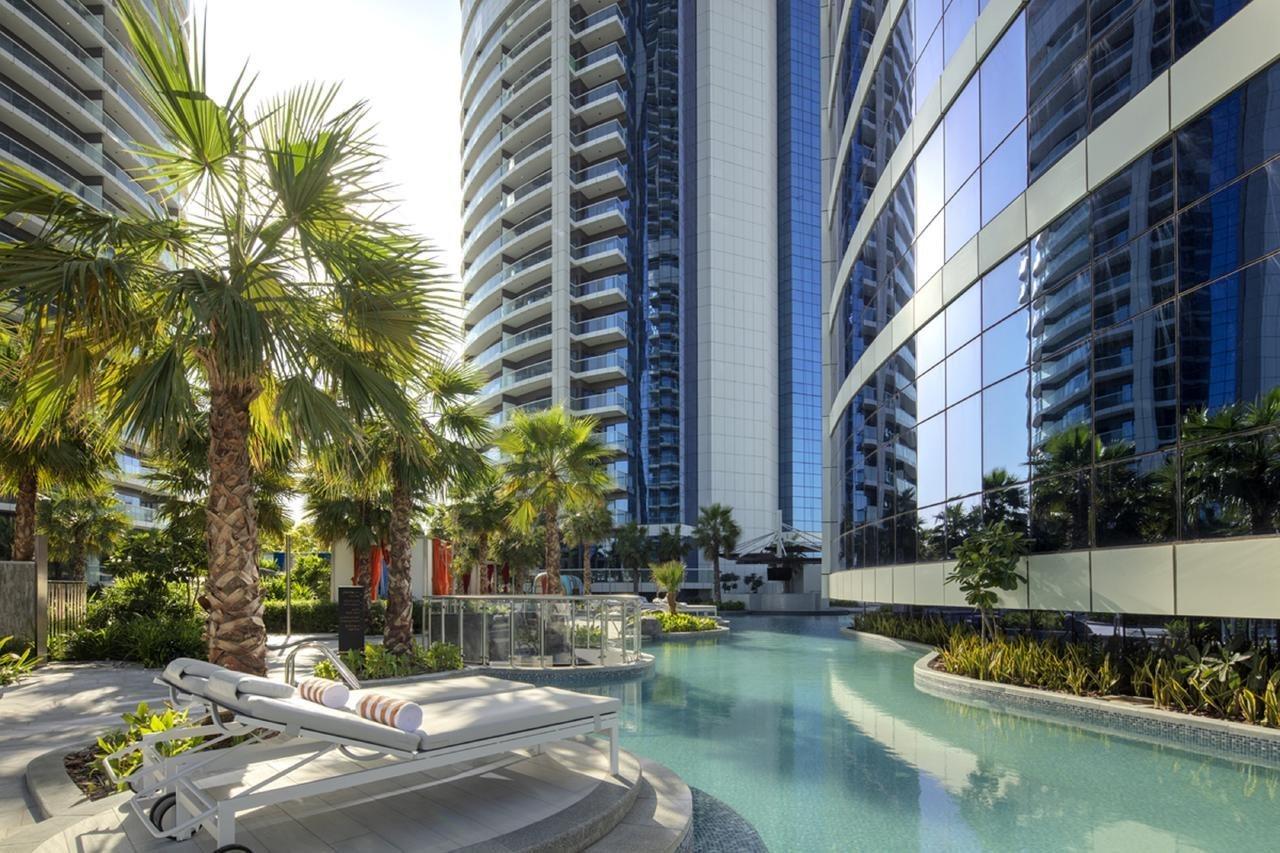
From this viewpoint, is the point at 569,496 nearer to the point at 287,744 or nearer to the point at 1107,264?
the point at 1107,264

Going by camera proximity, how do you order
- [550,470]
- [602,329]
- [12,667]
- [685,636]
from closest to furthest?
1. [12,667]
2. [550,470]
3. [685,636]
4. [602,329]

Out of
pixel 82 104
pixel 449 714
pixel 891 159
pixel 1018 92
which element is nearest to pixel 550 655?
pixel 449 714

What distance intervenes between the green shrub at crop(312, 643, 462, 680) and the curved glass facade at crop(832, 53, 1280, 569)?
34.6ft

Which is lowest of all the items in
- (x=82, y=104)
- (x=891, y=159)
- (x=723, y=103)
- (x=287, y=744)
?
(x=287, y=744)

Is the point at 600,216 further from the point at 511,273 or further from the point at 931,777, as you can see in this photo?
the point at 931,777

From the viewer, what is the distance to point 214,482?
25.6 feet

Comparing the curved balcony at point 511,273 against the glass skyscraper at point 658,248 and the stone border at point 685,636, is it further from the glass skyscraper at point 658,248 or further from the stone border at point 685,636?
the stone border at point 685,636

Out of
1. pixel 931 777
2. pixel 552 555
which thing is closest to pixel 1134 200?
pixel 931 777

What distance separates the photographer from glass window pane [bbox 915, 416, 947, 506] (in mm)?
19625

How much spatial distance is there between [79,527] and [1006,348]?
37.7m

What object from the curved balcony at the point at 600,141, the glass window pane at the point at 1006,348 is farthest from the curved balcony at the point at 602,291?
the glass window pane at the point at 1006,348

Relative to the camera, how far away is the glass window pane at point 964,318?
698 inches

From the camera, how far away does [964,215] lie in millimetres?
18516

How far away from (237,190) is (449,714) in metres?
5.24
